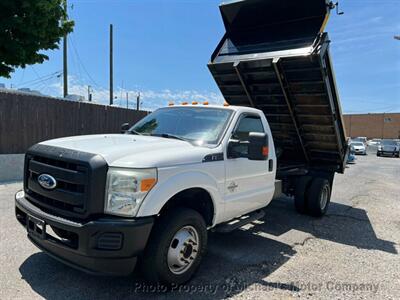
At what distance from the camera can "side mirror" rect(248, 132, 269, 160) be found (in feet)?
12.6

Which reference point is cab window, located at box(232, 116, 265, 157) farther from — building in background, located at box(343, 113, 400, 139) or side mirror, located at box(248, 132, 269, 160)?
building in background, located at box(343, 113, 400, 139)

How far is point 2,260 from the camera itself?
3996 millimetres

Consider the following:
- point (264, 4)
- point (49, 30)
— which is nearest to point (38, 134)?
point (49, 30)

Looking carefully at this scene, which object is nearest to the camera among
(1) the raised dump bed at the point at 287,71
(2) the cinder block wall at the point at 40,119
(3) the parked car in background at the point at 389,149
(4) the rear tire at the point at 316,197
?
(1) the raised dump bed at the point at 287,71

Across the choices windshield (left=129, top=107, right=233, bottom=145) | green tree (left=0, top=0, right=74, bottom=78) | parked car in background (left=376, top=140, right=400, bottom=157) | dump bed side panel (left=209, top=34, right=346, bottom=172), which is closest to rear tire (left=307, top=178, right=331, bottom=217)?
dump bed side panel (left=209, top=34, right=346, bottom=172)

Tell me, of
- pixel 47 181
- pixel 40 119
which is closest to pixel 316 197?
pixel 47 181

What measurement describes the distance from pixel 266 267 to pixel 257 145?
1.64 meters

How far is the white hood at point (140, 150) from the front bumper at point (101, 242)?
542mm

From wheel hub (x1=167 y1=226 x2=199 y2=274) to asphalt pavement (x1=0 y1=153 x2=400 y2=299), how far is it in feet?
0.83

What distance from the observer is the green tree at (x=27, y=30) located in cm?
865

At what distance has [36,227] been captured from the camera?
3330mm

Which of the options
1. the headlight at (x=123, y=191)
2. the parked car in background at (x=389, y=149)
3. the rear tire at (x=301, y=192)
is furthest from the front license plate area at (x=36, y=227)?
the parked car in background at (x=389, y=149)

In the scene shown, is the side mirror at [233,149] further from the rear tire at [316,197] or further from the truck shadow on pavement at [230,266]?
the rear tire at [316,197]

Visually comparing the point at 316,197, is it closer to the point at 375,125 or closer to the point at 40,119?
the point at 40,119
